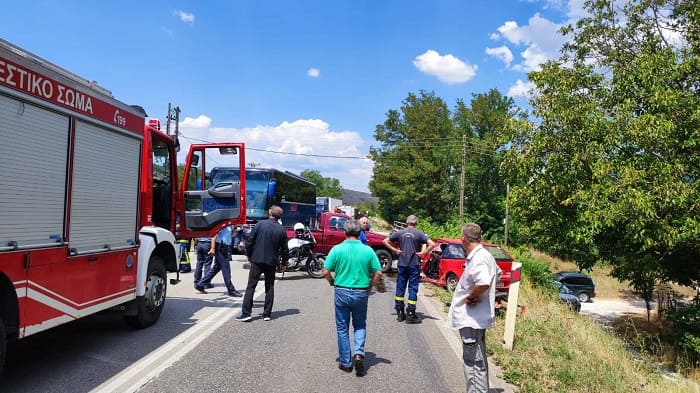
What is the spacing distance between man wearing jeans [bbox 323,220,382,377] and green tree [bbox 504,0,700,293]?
308 inches

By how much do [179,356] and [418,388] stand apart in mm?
2760

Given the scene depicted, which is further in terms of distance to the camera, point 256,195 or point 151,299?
point 256,195

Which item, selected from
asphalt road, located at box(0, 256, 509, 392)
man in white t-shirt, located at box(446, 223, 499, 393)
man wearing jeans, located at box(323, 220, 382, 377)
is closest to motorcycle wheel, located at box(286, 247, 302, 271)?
asphalt road, located at box(0, 256, 509, 392)

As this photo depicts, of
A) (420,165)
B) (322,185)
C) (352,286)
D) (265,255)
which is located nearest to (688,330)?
(265,255)

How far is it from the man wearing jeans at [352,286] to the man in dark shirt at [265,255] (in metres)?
2.43

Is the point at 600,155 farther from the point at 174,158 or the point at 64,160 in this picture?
the point at 64,160

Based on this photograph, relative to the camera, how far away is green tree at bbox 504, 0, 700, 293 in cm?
1094

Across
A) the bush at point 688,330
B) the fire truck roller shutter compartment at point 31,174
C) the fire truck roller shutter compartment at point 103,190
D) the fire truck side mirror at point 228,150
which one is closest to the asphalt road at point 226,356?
the fire truck roller shutter compartment at point 103,190

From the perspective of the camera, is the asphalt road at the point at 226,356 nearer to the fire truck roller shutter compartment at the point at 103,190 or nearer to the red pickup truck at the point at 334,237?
the fire truck roller shutter compartment at the point at 103,190

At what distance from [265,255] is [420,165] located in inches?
1826

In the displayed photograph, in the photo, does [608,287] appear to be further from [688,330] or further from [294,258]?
[294,258]

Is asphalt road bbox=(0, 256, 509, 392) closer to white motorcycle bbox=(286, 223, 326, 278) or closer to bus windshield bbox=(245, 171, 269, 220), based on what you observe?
white motorcycle bbox=(286, 223, 326, 278)

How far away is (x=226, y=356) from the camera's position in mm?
Result: 5680

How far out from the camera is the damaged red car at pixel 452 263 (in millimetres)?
12531
